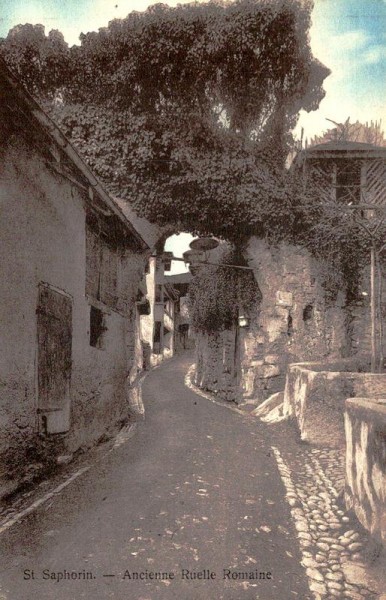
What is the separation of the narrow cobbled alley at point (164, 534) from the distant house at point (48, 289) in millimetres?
762

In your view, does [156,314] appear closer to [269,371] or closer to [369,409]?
[269,371]

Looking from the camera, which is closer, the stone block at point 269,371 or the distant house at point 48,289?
the distant house at point 48,289

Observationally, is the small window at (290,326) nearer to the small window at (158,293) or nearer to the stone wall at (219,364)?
the stone wall at (219,364)

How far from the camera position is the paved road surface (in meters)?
3.23

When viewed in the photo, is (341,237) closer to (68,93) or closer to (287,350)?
(287,350)

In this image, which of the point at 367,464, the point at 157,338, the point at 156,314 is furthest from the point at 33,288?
the point at 157,338

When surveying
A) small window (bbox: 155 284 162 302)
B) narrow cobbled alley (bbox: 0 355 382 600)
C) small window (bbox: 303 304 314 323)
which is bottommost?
narrow cobbled alley (bbox: 0 355 382 600)

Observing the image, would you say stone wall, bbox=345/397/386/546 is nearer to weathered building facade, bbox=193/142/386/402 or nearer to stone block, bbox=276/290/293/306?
weathered building facade, bbox=193/142/386/402

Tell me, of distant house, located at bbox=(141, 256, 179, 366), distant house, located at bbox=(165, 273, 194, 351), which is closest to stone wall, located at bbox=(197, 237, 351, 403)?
distant house, located at bbox=(141, 256, 179, 366)

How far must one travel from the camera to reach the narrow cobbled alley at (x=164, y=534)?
3.24 meters

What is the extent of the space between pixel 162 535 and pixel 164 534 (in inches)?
1.1

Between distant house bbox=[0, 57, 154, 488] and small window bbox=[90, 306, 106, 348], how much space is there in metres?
0.02

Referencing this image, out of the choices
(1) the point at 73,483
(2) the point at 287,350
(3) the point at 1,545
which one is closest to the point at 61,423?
(1) the point at 73,483

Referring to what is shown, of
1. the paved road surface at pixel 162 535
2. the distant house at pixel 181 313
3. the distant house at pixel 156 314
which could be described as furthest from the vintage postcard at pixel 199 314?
the distant house at pixel 181 313
